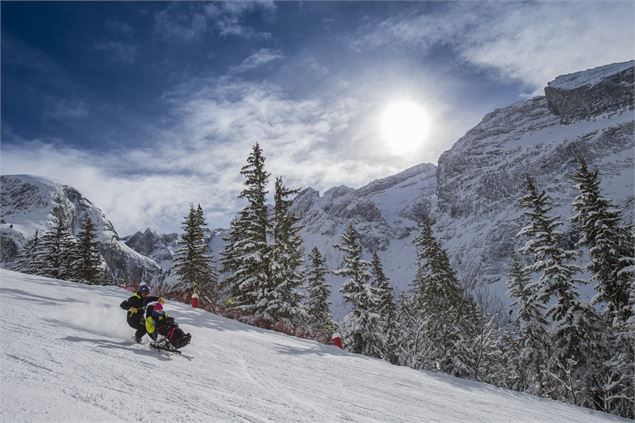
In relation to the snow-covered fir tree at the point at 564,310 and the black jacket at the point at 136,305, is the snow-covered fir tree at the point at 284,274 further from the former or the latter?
the black jacket at the point at 136,305

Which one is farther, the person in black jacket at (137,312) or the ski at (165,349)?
the person in black jacket at (137,312)

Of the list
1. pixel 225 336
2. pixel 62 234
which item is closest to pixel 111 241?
pixel 62 234

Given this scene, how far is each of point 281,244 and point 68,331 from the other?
54.8 ft

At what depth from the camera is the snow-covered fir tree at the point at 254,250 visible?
24.5 metres

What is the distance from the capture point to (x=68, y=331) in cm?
885

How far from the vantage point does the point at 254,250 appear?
25.8m

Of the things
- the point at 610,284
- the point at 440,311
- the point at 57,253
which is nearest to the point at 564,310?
the point at 610,284

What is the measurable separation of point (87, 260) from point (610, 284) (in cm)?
3559

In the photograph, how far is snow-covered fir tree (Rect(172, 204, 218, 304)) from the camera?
111ft

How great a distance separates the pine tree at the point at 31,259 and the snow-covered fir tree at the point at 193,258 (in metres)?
12.0

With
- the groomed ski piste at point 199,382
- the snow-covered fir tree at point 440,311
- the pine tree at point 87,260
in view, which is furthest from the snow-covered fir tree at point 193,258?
the groomed ski piste at point 199,382

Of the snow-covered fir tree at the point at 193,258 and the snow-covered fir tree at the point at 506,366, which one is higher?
the snow-covered fir tree at the point at 193,258

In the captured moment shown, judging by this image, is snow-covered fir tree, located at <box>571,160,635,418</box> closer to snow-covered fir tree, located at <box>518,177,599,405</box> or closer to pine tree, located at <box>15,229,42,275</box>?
snow-covered fir tree, located at <box>518,177,599,405</box>

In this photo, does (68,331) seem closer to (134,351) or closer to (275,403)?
(134,351)
